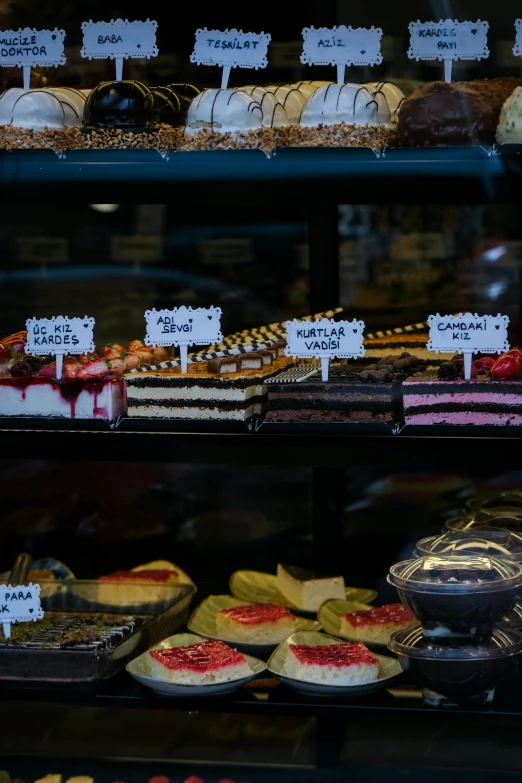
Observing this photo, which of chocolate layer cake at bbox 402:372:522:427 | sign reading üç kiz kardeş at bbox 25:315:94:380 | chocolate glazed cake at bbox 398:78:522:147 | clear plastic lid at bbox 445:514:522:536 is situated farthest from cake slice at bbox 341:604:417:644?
chocolate glazed cake at bbox 398:78:522:147

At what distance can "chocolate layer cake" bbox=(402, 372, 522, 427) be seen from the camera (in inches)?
92.9

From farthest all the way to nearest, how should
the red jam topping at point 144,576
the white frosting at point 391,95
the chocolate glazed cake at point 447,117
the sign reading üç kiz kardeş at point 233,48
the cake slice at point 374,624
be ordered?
the red jam topping at point 144,576 → the cake slice at point 374,624 → the white frosting at point 391,95 → the sign reading üç kiz kardeş at point 233,48 → the chocolate glazed cake at point 447,117

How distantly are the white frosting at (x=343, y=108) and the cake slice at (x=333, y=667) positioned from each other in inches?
47.3

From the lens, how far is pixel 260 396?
2.59m

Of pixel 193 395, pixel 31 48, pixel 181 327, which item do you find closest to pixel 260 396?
pixel 193 395

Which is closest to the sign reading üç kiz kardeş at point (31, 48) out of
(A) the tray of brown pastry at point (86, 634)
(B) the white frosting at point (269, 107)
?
(B) the white frosting at point (269, 107)

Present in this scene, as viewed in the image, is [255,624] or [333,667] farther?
[255,624]

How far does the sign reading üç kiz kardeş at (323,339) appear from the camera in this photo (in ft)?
7.76

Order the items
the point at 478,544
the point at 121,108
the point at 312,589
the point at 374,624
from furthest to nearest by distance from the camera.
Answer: the point at 312,589, the point at 374,624, the point at 121,108, the point at 478,544

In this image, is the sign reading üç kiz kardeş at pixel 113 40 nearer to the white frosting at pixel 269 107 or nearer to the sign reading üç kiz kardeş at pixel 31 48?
the sign reading üç kiz kardeş at pixel 31 48

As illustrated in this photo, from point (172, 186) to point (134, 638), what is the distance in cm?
108

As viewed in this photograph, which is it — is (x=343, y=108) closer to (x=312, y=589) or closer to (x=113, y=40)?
(x=113, y=40)

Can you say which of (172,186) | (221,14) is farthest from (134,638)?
(221,14)

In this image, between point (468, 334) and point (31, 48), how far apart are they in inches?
48.0
